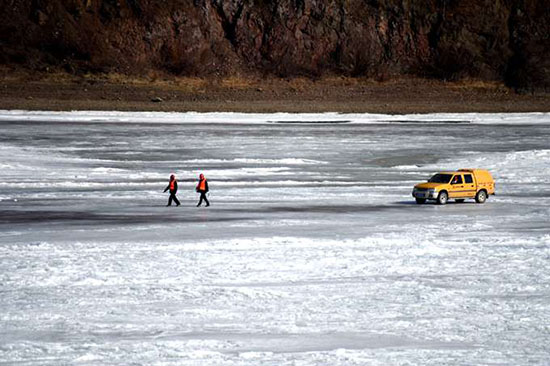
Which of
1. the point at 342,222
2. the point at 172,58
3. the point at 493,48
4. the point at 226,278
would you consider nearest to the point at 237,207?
the point at 342,222

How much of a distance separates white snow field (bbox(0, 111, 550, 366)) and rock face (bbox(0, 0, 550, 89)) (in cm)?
6185

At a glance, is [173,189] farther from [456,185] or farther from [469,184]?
[469,184]

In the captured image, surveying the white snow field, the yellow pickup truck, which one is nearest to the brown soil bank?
the white snow field

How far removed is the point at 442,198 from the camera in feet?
98.6

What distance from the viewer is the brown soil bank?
83.8 metres

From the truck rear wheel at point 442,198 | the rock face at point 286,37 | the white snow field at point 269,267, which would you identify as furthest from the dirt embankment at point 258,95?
the truck rear wheel at point 442,198

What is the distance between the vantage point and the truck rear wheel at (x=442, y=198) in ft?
98.2

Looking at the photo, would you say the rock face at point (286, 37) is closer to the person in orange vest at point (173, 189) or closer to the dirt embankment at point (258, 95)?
the dirt embankment at point (258, 95)

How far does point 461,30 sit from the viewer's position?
368 ft

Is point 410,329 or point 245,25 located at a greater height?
point 245,25

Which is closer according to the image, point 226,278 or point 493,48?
point 226,278

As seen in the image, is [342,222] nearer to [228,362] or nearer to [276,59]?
[228,362]

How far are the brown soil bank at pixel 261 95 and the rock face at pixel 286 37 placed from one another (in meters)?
3.33

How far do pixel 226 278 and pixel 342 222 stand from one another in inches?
302
